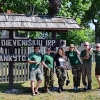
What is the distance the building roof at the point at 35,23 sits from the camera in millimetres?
9760

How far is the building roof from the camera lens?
32.0 ft

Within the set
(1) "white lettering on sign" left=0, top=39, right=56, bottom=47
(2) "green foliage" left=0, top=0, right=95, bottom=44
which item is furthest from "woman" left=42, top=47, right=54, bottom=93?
(2) "green foliage" left=0, top=0, right=95, bottom=44

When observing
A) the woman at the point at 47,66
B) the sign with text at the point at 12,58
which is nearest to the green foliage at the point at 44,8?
the sign with text at the point at 12,58

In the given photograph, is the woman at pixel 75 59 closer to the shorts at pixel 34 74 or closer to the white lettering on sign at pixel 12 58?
the shorts at pixel 34 74

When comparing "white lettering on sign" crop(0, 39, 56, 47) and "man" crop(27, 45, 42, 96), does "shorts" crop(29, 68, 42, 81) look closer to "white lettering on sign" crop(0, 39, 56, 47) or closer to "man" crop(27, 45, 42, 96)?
"man" crop(27, 45, 42, 96)

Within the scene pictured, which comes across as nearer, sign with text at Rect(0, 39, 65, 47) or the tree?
sign with text at Rect(0, 39, 65, 47)

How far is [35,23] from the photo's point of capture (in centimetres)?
1004

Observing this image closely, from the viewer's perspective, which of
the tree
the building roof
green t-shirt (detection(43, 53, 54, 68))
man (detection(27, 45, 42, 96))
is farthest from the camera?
the tree

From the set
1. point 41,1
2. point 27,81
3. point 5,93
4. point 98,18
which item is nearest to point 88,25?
point 98,18

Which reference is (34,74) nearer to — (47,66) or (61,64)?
(47,66)

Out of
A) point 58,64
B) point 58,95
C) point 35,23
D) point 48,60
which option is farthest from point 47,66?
point 35,23

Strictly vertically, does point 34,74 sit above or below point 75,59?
below

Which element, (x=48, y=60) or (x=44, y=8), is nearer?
(x=48, y=60)

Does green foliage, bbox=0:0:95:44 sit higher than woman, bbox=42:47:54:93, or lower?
higher
